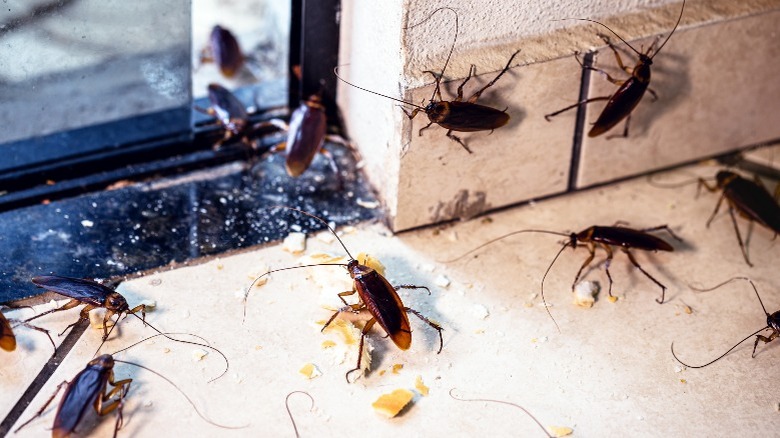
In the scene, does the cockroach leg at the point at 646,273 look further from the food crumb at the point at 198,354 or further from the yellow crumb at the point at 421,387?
the food crumb at the point at 198,354

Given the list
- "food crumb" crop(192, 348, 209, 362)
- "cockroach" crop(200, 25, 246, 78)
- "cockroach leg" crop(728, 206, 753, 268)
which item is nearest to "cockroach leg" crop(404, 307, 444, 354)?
"food crumb" crop(192, 348, 209, 362)

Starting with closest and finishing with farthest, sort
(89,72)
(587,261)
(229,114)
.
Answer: (587,261) < (89,72) < (229,114)

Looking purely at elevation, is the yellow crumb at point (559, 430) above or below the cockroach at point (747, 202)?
below

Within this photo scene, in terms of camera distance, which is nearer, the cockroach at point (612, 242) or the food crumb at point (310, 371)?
the food crumb at point (310, 371)

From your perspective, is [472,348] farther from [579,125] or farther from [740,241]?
[740,241]

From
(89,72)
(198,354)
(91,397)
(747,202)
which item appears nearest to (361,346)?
(198,354)

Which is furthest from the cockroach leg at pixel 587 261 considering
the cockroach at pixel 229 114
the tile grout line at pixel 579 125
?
the cockroach at pixel 229 114

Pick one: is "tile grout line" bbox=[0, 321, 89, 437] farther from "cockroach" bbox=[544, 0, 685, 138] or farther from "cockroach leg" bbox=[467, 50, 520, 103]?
"cockroach" bbox=[544, 0, 685, 138]

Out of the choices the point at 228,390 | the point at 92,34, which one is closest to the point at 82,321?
the point at 228,390
